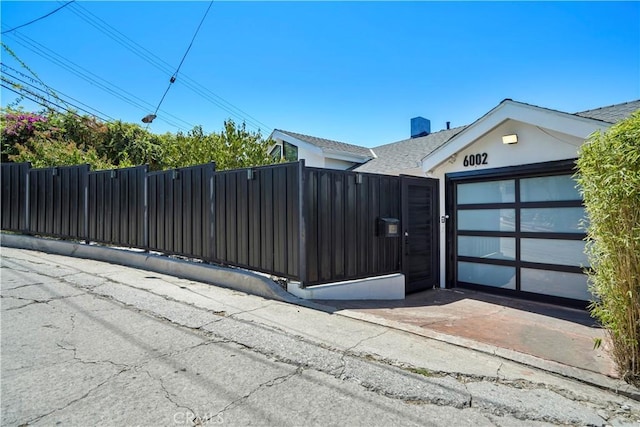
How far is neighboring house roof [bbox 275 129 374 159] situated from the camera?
1178cm

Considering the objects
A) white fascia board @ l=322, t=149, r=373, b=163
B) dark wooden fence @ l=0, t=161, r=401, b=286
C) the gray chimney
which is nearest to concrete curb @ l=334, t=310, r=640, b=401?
dark wooden fence @ l=0, t=161, r=401, b=286

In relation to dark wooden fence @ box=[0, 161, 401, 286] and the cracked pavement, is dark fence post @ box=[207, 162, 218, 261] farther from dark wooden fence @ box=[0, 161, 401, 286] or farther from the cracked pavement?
the cracked pavement

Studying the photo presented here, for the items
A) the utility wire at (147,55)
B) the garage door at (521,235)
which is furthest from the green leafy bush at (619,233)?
the utility wire at (147,55)

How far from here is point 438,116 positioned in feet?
48.7

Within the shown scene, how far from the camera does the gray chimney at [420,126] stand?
14.3 m

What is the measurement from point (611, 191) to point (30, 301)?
22.5ft

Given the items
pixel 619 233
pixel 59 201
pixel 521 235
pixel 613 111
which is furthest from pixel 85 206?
pixel 613 111

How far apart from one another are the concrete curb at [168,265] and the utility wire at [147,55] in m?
5.80

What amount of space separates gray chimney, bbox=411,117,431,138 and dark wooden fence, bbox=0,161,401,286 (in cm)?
910

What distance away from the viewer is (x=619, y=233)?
2758 millimetres

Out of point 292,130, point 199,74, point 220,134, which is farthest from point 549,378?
point 199,74

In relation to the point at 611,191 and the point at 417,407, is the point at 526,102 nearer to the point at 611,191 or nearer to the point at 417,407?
the point at 611,191

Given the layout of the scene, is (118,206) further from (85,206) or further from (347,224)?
(347,224)

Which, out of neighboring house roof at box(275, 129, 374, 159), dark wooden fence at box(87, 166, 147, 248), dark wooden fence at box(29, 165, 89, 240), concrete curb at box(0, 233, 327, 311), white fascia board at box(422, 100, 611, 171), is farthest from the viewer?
neighboring house roof at box(275, 129, 374, 159)
